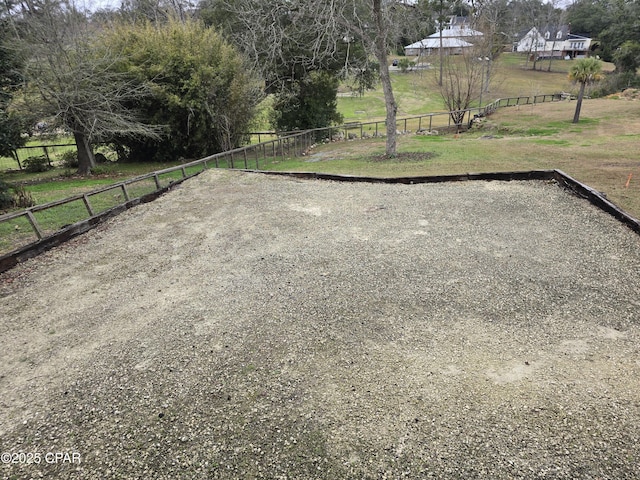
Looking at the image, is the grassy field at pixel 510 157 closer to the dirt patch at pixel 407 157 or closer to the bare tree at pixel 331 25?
the dirt patch at pixel 407 157

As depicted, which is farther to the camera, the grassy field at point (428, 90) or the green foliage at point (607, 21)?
the green foliage at point (607, 21)

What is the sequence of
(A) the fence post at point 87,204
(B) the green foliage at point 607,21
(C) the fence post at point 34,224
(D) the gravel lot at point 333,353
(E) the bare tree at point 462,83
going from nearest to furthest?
(D) the gravel lot at point 333,353 < (C) the fence post at point 34,224 < (A) the fence post at point 87,204 < (E) the bare tree at point 462,83 < (B) the green foliage at point 607,21

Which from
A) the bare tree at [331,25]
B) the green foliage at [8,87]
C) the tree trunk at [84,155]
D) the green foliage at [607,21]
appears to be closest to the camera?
the bare tree at [331,25]

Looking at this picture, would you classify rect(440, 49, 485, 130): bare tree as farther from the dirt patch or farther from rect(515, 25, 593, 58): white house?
rect(515, 25, 593, 58): white house

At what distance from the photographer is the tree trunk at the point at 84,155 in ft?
51.1

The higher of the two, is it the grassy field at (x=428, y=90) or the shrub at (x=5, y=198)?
the shrub at (x=5, y=198)

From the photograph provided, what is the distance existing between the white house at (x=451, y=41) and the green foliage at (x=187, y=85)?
12.9 m

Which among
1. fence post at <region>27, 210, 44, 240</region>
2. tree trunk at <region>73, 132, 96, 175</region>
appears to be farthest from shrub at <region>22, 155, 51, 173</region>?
fence post at <region>27, 210, 44, 240</region>

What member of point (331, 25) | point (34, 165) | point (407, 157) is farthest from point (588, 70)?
point (34, 165)

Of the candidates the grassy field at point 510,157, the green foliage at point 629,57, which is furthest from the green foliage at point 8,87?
the green foliage at point 629,57

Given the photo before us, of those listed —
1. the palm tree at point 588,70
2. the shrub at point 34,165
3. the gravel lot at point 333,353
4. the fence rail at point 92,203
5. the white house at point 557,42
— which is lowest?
the shrub at point 34,165

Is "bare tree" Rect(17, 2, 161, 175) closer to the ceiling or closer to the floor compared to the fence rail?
closer to the ceiling

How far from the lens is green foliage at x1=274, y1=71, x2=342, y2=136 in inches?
837

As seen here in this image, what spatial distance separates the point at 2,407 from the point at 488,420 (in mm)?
4250
